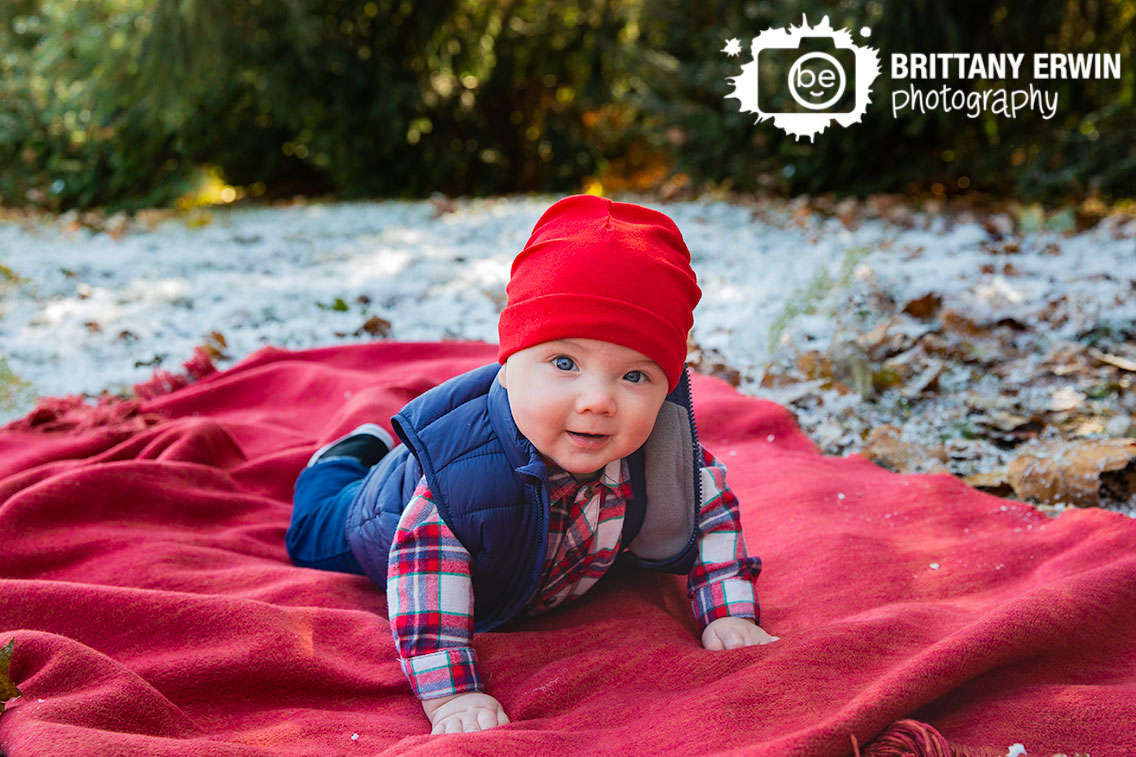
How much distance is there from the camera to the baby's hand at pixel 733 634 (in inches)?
59.4

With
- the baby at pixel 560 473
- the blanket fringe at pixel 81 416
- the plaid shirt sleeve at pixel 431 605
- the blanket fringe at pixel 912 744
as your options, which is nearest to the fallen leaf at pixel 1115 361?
the baby at pixel 560 473

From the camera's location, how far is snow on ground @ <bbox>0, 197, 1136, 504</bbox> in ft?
10.2

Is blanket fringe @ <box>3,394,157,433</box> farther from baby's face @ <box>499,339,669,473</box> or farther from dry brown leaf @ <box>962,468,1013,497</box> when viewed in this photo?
dry brown leaf @ <box>962,468,1013,497</box>

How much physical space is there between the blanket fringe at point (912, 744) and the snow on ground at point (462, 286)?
1351mm

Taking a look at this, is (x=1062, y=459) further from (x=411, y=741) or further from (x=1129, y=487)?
(x=411, y=741)

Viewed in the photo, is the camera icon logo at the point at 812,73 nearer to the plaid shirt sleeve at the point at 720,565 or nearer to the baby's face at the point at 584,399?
the plaid shirt sleeve at the point at 720,565

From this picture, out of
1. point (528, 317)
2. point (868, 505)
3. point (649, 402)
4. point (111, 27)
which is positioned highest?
point (111, 27)

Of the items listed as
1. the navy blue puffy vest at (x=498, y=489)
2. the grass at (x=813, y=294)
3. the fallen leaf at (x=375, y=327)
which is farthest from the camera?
the fallen leaf at (x=375, y=327)

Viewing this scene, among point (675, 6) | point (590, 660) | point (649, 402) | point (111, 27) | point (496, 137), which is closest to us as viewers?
point (649, 402)

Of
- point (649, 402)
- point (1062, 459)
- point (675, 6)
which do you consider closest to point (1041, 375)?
point (1062, 459)

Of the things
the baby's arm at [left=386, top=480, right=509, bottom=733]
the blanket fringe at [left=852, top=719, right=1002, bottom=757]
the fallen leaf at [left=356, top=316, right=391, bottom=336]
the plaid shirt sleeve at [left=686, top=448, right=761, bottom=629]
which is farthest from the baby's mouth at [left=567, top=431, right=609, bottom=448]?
the fallen leaf at [left=356, top=316, right=391, bottom=336]

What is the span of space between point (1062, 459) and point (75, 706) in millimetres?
2062

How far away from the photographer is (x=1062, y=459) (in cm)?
212

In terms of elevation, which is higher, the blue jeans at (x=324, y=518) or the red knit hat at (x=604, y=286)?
the red knit hat at (x=604, y=286)
